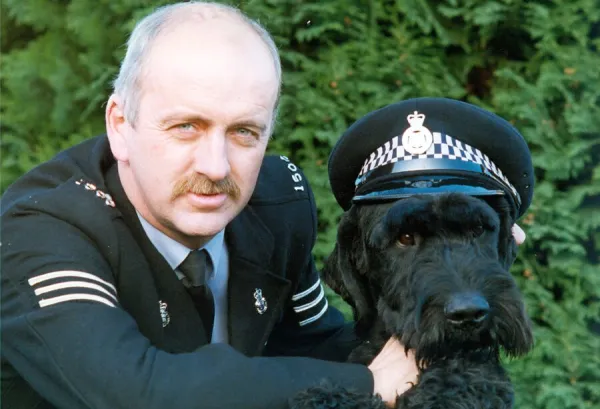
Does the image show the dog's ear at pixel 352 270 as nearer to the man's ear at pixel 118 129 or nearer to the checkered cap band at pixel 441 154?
the checkered cap band at pixel 441 154

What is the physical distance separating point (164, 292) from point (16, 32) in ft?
12.7

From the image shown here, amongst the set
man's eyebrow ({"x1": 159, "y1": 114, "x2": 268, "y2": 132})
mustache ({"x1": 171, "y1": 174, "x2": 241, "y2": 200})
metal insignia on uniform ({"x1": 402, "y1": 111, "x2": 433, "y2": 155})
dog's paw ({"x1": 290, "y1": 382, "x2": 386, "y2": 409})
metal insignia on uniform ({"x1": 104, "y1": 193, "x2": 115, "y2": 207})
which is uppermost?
man's eyebrow ({"x1": 159, "y1": 114, "x2": 268, "y2": 132})

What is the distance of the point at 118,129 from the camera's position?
327 centimetres

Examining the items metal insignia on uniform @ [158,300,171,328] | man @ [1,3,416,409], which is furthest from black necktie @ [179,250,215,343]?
metal insignia on uniform @ [158,300,171,328]

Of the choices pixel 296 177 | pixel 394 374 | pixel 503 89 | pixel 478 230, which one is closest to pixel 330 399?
pixel 394 374

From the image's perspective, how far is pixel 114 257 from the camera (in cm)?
305

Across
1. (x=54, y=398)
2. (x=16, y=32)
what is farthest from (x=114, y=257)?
(x=16, y=32)

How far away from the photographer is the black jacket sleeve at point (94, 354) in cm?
262

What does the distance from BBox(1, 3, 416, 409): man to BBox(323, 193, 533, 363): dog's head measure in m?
0.19

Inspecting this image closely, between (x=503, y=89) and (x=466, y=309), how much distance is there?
10.1 feet

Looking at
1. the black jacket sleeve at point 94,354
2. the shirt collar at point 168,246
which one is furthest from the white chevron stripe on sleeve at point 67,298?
the shirt collar at point 168,246

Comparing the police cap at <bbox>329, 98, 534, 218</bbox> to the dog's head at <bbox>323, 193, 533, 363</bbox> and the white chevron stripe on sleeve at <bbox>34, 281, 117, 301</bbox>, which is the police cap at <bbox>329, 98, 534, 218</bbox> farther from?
the white chevron stripe on sleeve at <bbox>34, 281, 117, 301</bbox>

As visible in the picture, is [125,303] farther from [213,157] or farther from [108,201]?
[213,157]

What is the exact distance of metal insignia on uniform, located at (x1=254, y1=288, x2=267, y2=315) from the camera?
137 inches
